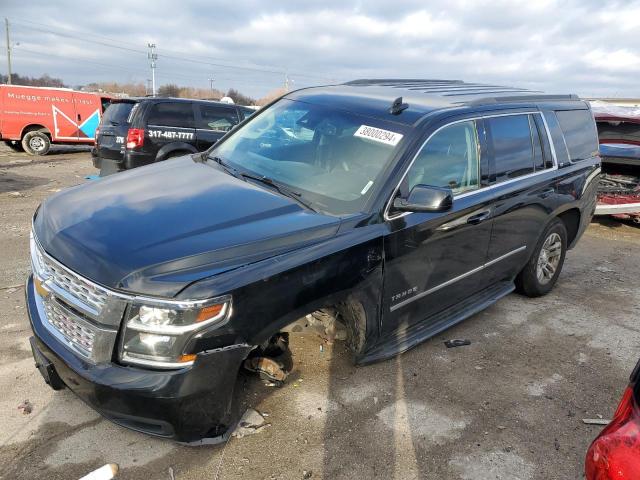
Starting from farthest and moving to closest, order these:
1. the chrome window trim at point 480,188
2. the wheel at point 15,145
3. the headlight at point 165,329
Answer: the wheel at point 15,145, the chrome window trim at point 480,188, the headlight at point 165,329

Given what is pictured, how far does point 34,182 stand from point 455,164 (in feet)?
33.5

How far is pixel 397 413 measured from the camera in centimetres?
305

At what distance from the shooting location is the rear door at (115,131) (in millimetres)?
8977

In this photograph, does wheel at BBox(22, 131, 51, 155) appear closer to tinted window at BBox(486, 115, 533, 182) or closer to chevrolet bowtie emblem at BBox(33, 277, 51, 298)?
chevrolet bowtie emblem at BBox(33, 277, 51, 298)

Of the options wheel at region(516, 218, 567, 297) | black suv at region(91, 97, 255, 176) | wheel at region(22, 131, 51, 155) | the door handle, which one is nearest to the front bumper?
the door handle

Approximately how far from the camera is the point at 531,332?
169 inches

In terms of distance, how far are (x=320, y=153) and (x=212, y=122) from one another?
7.33m

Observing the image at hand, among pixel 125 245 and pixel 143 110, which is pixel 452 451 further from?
pixel 143 110

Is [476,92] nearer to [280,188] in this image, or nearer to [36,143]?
[280,188]

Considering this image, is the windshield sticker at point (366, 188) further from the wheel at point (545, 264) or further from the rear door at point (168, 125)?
the rear door at point (168, 125)

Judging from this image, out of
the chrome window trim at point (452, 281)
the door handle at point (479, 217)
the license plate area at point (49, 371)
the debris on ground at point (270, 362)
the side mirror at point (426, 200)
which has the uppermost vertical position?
the side mirror at point (426, 200)

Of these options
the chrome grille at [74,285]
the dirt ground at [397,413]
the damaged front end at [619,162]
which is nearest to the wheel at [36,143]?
the dirt ground at [397,413]

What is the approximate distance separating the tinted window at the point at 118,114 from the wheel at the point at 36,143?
302 inches

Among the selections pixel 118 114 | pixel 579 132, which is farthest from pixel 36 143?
pixel 579 132
